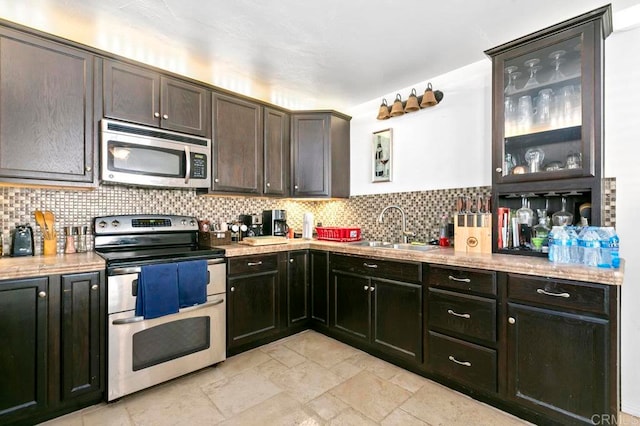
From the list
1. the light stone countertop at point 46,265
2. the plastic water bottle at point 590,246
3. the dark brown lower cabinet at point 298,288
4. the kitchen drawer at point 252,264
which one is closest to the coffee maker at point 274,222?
the dark brown lower cabinet at point 298,288

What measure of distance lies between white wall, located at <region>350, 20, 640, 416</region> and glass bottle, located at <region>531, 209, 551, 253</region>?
374 millimetres

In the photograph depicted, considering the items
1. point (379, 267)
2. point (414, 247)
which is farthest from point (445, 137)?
point (379, 267)

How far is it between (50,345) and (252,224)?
1849 millimetres

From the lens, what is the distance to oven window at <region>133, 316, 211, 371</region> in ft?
6.37

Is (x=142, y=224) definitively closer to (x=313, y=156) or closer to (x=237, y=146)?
(x=237, y=146)

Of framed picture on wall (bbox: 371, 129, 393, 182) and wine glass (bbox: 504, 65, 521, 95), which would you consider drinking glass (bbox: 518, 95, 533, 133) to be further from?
framed picture on wall (bbox: 371, 129, 393, 182)

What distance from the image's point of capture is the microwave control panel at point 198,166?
252 centimetres

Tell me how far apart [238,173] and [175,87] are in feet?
2.86

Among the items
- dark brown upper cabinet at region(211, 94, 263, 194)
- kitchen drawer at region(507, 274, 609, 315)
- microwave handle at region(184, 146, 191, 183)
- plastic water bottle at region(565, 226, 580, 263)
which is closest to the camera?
kitchen drawer at region(507, 274, 609, 315)

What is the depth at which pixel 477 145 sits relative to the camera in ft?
8.23

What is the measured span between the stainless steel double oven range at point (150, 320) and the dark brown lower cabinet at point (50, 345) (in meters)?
0.08

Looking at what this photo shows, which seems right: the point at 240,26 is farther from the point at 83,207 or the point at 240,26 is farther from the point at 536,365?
the point at 536,365

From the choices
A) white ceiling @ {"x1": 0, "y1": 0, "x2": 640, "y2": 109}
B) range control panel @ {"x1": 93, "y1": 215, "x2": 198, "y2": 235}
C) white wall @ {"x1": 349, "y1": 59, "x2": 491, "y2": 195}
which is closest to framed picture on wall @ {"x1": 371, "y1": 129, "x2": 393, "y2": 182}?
white wall @ {"x1": 349, "y1": 59, "x2": 491, "y2": 195}

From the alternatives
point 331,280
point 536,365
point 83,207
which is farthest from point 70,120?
point 536,365
